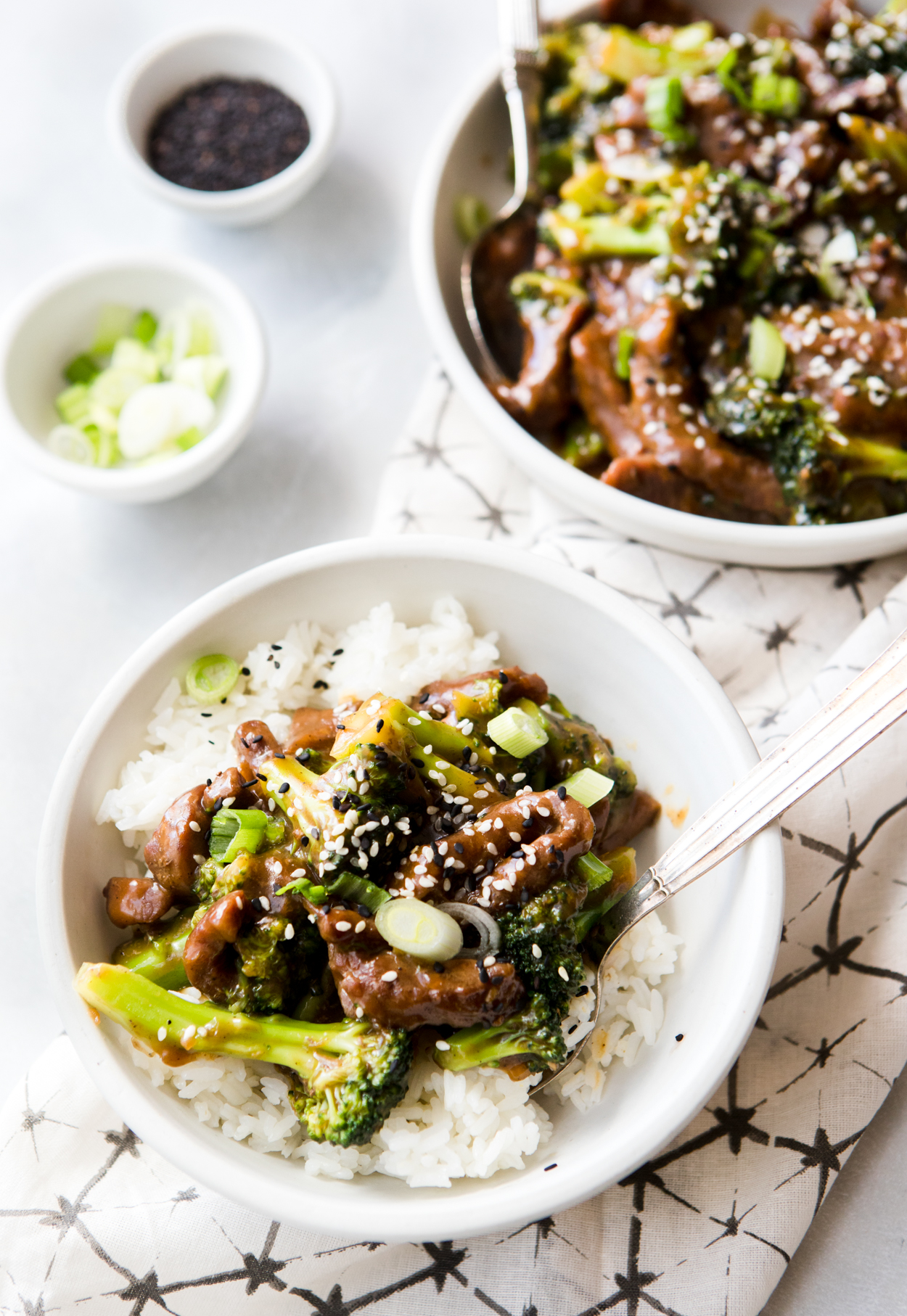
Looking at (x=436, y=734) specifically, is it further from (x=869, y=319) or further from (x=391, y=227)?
(x=391, y=227)

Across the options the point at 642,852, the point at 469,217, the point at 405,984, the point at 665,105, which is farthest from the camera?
the point at 469,217

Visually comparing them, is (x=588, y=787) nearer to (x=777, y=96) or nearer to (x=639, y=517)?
(x=639, y=517)

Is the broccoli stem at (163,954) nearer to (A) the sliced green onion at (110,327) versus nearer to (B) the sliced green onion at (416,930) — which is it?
(B) the sliced green onion at (416,930)

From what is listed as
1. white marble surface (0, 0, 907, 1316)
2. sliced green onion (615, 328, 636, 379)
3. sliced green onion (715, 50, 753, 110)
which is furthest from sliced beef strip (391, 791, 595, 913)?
sliced green onion (715, 50, 753, 110)

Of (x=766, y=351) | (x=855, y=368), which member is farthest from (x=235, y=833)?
(x=855, y=368)

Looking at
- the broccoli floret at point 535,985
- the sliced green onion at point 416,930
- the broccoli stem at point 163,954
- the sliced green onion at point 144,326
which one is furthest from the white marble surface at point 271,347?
the sliced green onion at point 416,930

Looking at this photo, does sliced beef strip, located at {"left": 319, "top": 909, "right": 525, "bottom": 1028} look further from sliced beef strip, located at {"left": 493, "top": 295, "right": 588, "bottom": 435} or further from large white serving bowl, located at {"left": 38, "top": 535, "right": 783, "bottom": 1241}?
sliced beef strip, located at {"left": 493, "top": 295, "right": 588, "bottom": 435}
